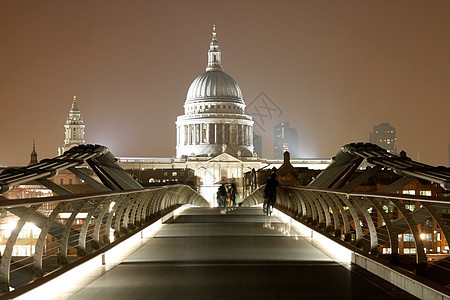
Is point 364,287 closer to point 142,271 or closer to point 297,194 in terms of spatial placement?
point 142,271

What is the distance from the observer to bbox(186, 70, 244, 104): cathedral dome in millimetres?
180250

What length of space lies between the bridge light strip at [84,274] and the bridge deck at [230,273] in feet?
0.44

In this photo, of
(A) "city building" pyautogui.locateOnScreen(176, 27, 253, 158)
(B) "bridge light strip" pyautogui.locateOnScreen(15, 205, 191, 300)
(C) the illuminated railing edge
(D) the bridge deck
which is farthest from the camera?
(A) "city building" pyautogui.locateOnScreen(176, 27, 253, 158)

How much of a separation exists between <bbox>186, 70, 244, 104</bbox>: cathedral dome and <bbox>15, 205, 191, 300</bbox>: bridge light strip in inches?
6498

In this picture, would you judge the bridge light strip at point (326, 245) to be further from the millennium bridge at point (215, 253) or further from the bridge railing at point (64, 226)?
the bridge railing at point (64, 226)

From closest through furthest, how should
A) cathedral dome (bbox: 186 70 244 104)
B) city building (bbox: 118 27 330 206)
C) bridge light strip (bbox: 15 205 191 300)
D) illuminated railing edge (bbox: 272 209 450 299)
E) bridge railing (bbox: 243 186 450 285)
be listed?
1. illuminated railing edge (bbox: 272 209 450 299)
2. bridge railing (bbox: 243 186 450 285)
3. bridge light strip (bbox: 15 205 191 300)
4. city building (bbox: 118 27 330 206)
5. cathedral dome (bbox: 186 70 244 104)

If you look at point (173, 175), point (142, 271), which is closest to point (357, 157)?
point (142, 271)

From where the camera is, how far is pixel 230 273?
34.4 ft

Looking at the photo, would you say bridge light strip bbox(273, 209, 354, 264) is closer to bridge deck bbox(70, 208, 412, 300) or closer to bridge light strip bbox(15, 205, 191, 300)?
bridge deck bbox(70, 208, 412, 300)

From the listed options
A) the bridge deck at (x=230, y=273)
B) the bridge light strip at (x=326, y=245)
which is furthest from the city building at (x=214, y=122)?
the bridge deck at (x=230, y=273)

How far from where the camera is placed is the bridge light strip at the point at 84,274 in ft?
27.4

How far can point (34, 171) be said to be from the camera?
14742 millimetres

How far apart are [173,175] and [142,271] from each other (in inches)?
5444

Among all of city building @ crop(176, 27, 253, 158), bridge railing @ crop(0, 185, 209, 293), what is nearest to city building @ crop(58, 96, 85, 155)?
city building @ crop(176, 27, 253, 158)
